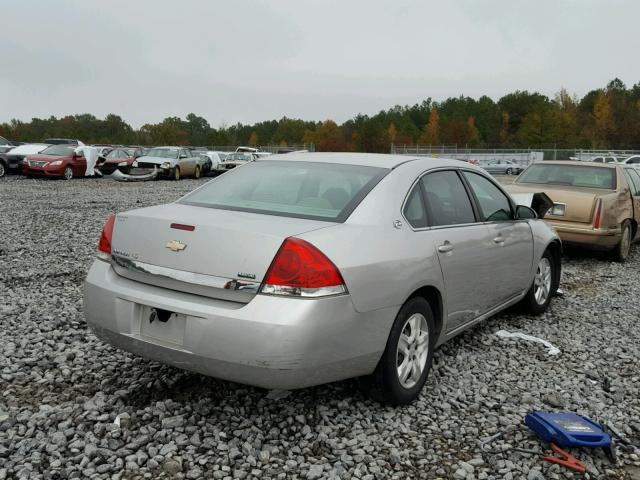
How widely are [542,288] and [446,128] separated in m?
95.7

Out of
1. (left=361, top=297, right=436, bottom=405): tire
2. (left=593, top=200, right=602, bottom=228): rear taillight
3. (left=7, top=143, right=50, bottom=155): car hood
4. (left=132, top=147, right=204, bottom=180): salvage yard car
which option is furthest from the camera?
(left=132, top=147, right=204, bottom=180): salvage yard car

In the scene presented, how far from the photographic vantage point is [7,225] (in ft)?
37.8

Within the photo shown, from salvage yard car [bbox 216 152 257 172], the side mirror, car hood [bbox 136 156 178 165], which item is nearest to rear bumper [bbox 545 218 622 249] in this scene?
the side mirror

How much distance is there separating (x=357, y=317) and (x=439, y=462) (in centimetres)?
87

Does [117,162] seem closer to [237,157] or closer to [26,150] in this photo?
[26,150]

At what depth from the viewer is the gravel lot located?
307 centimetres

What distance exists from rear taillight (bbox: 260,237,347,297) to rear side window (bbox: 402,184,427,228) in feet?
2.98

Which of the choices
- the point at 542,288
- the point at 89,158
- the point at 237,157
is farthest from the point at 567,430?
the point at 237,157

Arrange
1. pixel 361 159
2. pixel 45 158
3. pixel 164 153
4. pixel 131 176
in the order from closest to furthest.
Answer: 1. pixel 361 159
2. pixel 45 158
3. pixel 131 176
4. pixel 164 153

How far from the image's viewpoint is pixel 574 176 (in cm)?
971

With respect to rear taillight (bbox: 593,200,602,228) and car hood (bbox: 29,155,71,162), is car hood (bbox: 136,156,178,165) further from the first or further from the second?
rear taillight (bbox: 593,200,602,228)

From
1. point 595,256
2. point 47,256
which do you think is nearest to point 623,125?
point 595,256

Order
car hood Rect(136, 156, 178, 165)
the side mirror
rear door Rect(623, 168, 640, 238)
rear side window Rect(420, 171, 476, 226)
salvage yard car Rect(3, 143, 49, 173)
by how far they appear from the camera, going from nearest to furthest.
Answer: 1. rear side window Rect(420, 171, 476, 226)
2. the side mirror
3. rear door Rect(623, 168, 640, 238)
4. salvage yard car Rect(3, 143, 49, 173)
5. car hood Rect(136, 156, 178, 165)

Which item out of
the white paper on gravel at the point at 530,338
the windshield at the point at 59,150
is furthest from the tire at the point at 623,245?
the windshield at the point at 59,150
